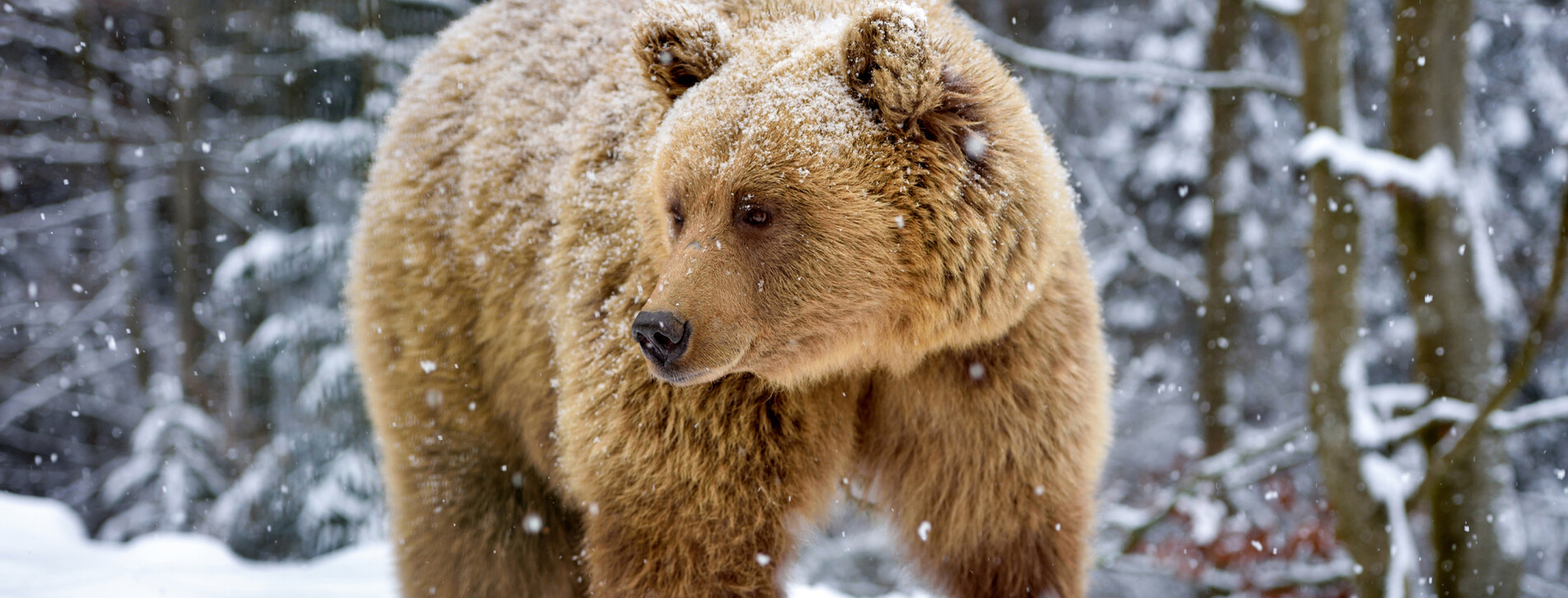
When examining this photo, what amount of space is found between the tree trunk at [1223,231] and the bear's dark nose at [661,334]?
7.67m

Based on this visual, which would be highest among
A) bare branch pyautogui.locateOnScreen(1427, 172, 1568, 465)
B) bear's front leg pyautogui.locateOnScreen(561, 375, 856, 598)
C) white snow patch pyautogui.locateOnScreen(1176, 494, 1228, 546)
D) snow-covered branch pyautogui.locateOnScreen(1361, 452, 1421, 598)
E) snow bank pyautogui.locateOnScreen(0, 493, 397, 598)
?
bare branch pyautogui.locateOnScreen(1427, 172, 1568, 465)

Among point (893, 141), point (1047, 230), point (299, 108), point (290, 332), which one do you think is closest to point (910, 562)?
point (1047, 230)

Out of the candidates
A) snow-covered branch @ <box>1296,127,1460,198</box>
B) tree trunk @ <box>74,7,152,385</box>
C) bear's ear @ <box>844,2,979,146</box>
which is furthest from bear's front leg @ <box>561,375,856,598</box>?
tree trunk @ <box>74,7,152,385</box>

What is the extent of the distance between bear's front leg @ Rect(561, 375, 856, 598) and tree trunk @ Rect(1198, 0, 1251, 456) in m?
7.19

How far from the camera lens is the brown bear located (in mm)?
2453

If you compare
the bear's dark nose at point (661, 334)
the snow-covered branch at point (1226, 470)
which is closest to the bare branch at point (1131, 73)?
the snow-covered branch at point (1226, 470)

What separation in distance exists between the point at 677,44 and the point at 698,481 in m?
1.06

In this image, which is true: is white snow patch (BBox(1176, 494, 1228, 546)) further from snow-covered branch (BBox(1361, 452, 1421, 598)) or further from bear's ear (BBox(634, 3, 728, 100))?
bear's ear (BBox(634, 3, 728, 100))

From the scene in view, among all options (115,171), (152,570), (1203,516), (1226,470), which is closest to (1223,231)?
(1203,516)

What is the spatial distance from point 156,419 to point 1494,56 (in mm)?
14093

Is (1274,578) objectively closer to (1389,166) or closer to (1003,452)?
(1389,166)

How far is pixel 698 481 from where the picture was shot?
8.79ft

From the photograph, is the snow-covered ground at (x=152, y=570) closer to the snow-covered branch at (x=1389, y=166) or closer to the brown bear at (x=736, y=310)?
the brown bear at (x=736, y=310)

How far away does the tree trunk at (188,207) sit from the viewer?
420 inches
